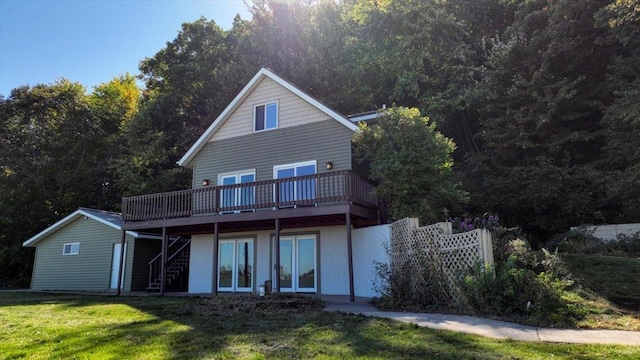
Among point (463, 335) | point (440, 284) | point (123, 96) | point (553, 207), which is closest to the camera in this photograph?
point (463, 335)

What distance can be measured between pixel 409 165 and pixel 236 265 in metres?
7.70

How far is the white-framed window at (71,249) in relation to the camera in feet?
62.9

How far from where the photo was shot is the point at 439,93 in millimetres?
19844

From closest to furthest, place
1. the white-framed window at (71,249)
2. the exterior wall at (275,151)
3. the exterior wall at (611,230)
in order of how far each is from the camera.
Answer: the exterior wall at (611,230)
the exterior wall at (275,151)
the white-framed window at (71,249)

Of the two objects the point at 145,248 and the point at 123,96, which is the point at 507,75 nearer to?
the point at 145,248

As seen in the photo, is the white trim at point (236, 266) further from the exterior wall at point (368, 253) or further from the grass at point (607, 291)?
the grass at point (607, 291)

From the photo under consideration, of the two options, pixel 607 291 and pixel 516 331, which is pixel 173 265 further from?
pixel 607 291

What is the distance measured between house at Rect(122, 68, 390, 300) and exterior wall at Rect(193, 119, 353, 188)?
0.12 ft

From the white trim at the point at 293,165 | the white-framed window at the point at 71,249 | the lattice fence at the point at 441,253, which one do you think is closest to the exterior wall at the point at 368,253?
the lattice fence at the point at 441,253

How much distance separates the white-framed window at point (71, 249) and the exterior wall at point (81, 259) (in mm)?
142

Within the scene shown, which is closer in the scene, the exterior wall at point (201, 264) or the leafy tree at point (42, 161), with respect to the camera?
the exterior wall at point (201, 264)

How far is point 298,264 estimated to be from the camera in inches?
562

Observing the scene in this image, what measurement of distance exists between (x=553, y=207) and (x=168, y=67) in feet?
79.1

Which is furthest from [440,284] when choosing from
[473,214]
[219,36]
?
[219,36]
